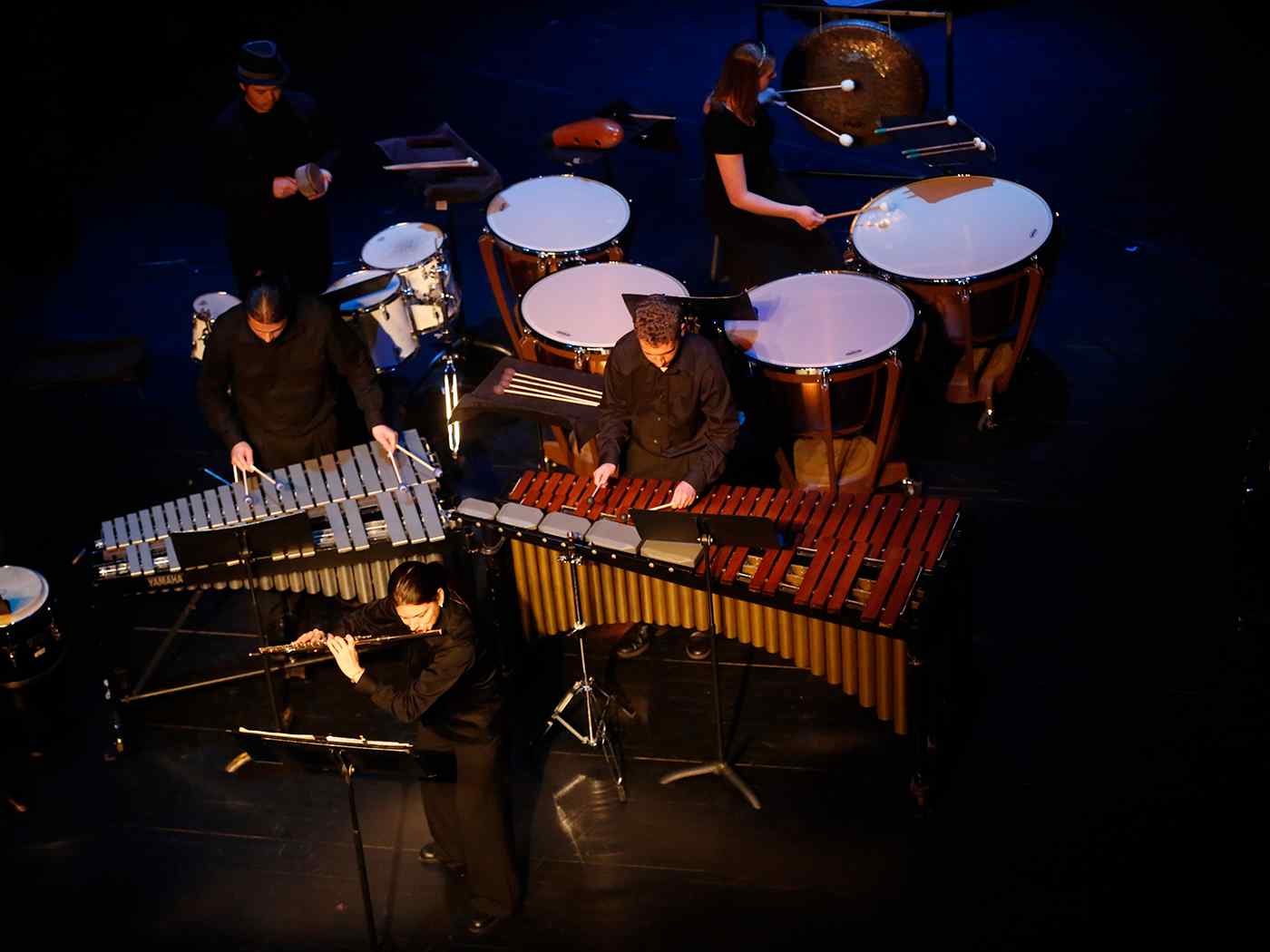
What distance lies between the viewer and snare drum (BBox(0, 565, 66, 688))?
5.70 meters

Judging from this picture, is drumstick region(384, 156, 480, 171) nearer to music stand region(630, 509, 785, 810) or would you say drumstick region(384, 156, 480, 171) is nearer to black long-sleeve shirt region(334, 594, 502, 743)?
music stand region(630, 509, 785, 810)

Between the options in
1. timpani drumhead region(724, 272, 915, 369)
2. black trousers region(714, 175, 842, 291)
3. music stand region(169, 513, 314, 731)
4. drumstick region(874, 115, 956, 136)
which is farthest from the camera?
drumstick region(874, 115, 956, 136)

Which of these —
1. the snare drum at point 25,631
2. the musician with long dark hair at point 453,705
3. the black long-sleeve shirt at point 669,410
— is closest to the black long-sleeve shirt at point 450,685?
the musician with long dark hair at point 453,705

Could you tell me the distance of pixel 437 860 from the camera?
5.36 meters

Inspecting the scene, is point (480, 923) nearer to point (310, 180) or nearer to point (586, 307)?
point (586, 307)

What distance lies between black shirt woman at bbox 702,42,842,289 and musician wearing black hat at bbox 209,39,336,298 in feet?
5.85

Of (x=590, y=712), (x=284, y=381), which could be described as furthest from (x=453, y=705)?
(x=284, y=381)

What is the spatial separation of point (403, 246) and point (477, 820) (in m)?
3.23

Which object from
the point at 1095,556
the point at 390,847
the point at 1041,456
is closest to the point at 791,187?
the point at 1041,456

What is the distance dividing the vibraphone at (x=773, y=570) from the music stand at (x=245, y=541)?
0.59 meters

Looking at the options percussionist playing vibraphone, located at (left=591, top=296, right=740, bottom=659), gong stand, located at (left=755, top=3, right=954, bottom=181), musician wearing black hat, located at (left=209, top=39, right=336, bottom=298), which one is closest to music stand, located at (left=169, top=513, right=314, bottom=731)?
percussionist playing vibraphone, located at (left=591, top=296, right=740, bottom=659)

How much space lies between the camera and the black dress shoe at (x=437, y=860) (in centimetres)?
530

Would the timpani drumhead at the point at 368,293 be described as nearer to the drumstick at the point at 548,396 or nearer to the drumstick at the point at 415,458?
the drumstick at the point at 548,396

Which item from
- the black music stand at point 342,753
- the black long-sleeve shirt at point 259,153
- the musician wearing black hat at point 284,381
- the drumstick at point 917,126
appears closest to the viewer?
the black music stand at point 342,753
